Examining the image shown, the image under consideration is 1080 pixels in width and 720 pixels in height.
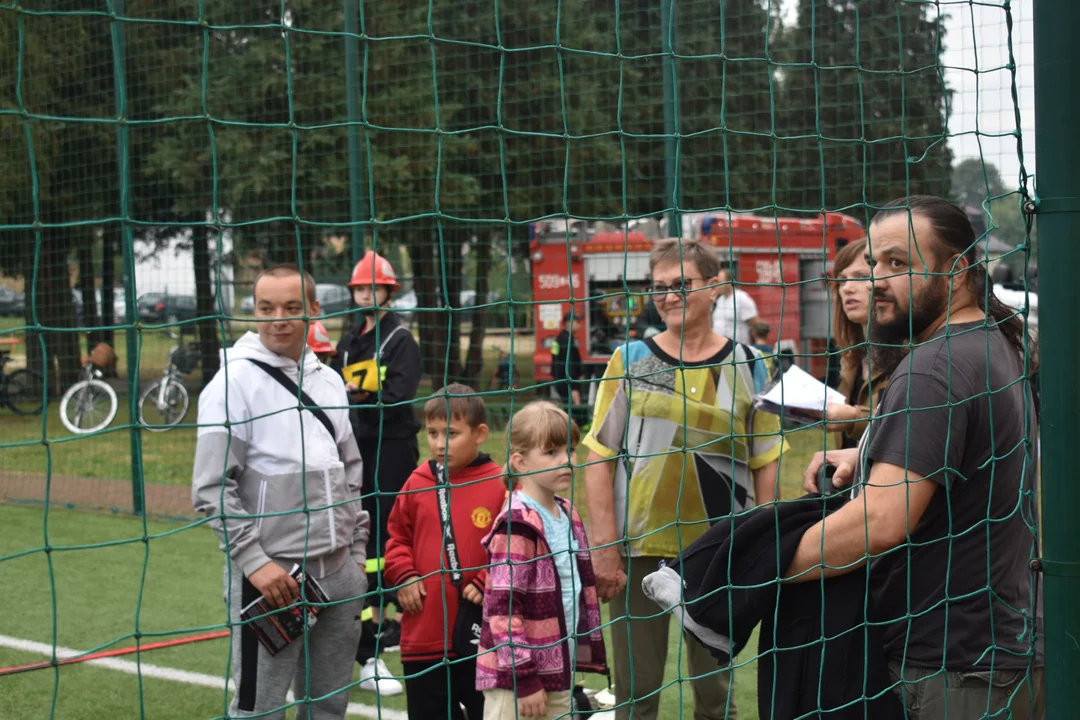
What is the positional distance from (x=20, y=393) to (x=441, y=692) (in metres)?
11.2

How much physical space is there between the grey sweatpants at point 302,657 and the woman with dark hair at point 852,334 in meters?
1.39

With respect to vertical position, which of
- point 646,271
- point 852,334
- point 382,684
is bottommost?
point 382,684

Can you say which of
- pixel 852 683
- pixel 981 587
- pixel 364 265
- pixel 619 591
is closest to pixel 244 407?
pixel 619 591

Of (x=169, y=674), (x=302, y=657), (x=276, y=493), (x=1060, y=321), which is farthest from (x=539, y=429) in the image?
(x=169, y=674)

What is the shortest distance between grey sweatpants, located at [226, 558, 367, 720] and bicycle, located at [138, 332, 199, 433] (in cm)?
920

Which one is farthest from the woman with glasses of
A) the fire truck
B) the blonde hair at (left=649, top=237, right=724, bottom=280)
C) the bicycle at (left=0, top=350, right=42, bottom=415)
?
the bicycle at (left=0, top=350, right=42, bottom=415)

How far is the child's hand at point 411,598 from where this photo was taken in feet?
9.58

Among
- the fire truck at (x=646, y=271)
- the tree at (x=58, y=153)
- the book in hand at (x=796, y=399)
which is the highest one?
the tree at (x=58, y=153)

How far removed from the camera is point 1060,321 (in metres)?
1.90

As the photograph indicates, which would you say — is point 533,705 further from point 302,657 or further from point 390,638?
point 390,638

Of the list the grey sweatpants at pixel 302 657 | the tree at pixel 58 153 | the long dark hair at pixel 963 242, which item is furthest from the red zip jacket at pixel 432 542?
the tree at pixel 58 153

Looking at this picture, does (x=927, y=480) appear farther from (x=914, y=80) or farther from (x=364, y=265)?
(x=914, y=80)

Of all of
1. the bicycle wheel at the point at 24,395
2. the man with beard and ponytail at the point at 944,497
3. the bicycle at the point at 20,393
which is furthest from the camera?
the bicycle wheel at the point at 24,395

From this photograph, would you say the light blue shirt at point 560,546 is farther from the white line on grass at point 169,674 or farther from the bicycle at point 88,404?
the bicycle at point 88,404
